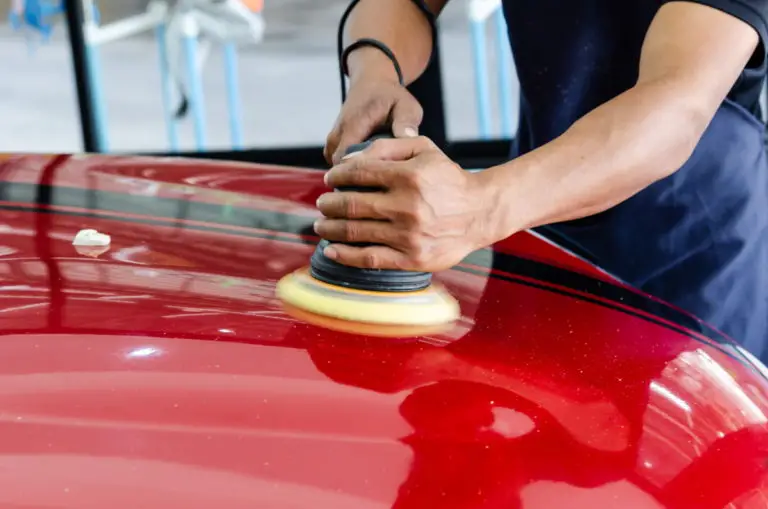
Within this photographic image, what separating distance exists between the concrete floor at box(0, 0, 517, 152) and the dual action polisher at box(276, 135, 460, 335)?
10.8 feet

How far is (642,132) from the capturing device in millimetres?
745

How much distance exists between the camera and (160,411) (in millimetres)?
517

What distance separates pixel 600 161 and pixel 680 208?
349 millimetres

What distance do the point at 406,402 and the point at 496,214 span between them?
20 centimetres

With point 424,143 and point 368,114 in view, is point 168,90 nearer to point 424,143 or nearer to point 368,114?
point 368,114

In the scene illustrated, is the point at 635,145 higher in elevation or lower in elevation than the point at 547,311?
higher

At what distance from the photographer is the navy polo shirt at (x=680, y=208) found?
1028mm

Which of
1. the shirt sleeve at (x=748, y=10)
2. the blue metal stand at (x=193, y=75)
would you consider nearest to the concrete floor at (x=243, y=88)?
the blue metal stand at (x=193, y=75)

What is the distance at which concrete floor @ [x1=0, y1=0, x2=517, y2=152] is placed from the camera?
13.9ft

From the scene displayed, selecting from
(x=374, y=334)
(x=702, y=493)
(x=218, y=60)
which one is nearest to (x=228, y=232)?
(x=374, y=334)

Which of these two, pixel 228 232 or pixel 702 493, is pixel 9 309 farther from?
pixel 702 493

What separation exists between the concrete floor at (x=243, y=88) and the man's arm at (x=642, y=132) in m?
3.21

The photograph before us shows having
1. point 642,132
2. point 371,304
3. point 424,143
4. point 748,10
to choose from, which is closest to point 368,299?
point 371,304

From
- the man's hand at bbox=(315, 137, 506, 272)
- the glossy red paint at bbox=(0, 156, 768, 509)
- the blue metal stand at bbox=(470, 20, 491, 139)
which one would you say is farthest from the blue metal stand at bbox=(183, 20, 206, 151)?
the man's hand at bbox=(315, 137, 506, 272)
